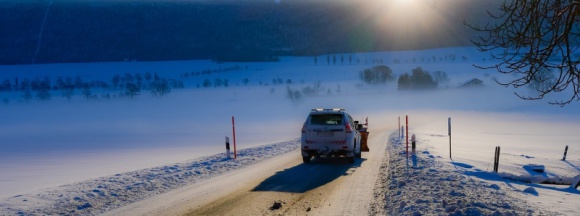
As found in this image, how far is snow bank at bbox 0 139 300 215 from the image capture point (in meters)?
10.6

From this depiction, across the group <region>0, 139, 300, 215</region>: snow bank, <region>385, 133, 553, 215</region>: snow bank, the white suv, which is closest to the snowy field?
<region>0, 139, 300, 215</region>: snow bank

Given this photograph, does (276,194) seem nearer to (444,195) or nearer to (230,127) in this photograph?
(444,195)

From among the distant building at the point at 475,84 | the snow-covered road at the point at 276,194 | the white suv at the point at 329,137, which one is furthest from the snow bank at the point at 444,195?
the distant building at the point at 475,84

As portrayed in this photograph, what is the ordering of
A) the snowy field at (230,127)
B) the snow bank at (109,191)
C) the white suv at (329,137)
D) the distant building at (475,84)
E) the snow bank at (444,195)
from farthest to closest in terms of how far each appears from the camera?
the distant building at (475,84) < the white suv at (329,137) < the snowy field at (230,127) < the snow bank at (109,191) < the snow bank at (444,195)

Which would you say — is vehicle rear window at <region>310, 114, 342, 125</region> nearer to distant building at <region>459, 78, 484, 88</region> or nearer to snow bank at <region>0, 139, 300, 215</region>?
snow bank at <region>0, 139, 300, 215</region>

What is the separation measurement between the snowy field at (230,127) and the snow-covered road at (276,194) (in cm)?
108

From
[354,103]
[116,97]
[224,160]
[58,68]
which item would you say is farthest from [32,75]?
[224,160]

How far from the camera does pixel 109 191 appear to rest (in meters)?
12.4

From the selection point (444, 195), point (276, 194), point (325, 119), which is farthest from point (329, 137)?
point (444, 195)

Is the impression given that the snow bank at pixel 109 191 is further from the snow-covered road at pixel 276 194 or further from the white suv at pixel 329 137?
the white suv at pixel 329 137

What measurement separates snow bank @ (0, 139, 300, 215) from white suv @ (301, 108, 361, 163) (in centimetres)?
262

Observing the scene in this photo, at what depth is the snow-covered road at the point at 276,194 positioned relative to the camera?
10.0m

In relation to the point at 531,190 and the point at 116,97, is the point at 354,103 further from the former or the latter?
the point at 531,190

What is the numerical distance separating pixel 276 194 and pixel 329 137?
651 centimetres
